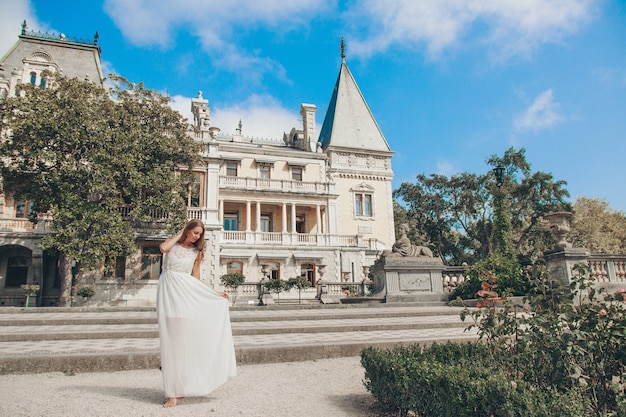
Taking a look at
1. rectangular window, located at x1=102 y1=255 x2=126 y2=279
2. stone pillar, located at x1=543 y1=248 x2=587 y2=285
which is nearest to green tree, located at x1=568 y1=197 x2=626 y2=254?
stone pillar, located at x1=543 y1=248 x2=587 y2=285

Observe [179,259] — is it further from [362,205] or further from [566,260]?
[362,205]

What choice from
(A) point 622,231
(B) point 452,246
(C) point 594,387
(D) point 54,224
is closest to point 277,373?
(C) point 594,387

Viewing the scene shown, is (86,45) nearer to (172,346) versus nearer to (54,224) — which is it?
(54,224)

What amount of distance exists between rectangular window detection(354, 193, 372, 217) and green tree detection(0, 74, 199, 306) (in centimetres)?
1971

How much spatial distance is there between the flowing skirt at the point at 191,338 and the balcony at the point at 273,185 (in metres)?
30.2

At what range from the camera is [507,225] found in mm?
24188

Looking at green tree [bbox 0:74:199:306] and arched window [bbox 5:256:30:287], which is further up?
green tree [bbox 0:74:199:306]

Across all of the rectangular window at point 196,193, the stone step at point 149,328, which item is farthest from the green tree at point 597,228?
the stone step at point 149,328

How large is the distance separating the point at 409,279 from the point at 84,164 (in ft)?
58.5

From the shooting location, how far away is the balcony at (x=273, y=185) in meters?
34.6

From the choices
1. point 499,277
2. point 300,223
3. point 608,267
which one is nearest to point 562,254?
point 608,267

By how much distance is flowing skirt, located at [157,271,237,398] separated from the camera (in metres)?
4.38

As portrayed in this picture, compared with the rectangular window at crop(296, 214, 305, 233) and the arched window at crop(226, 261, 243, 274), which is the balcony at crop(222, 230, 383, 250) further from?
the rectangular window at crop(296, 214, 305, 233)

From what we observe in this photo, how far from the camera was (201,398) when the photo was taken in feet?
15.6
